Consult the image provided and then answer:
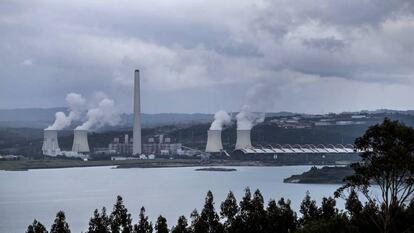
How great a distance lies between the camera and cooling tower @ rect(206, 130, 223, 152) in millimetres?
71188

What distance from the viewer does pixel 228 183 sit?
45500 mm

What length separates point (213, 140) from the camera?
2817 inches

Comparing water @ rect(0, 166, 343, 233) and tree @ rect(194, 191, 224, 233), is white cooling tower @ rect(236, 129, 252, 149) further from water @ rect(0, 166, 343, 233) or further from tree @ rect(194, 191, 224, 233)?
tree @ rect(194, 191, 224, 233)

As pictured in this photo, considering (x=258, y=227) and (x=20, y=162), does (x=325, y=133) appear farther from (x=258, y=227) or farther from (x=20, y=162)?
(x=258, y=227)

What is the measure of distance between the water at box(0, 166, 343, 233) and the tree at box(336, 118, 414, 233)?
43.5ft

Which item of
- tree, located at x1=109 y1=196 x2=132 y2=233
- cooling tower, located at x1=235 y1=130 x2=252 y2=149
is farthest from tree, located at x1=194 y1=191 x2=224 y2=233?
cooling tower, located at x1=235 y1=130 x2=252 y2=149

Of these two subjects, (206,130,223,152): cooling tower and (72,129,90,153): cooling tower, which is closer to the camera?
(206,130,223,152): cooling tower

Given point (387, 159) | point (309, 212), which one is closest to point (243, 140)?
point (309, 212)

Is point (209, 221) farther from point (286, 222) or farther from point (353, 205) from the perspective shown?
point (353, 205)

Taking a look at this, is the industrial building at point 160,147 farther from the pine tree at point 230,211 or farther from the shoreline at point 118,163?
the pine tree at point 230,211

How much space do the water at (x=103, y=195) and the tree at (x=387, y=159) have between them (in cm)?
1325

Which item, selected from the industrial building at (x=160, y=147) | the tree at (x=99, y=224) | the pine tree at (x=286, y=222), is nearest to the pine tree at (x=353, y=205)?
the pine tree at (x=286, y=222)

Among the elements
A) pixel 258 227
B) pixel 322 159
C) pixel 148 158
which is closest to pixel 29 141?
pixel 148 158

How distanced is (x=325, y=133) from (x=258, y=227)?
251 ft
